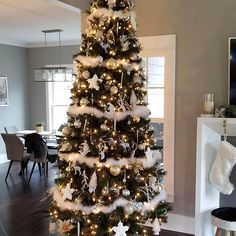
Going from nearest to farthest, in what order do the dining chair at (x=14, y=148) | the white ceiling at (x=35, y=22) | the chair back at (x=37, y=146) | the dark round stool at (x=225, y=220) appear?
the dark round stool at (x=225, y=220), the white ceiling at (x=35, y=22), the chair back at (x=37, y=146), the dining chair at (x=14, y=148)

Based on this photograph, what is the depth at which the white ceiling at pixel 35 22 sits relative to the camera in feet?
14.5

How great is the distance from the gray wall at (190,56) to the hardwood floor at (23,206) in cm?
76

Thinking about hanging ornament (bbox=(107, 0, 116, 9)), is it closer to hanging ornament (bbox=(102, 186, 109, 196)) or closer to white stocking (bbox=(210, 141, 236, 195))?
hanging ornament (bbox=(102, 186, 109, 196))

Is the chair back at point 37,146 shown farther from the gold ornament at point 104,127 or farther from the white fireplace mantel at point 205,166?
the gold ornament at point 104,127

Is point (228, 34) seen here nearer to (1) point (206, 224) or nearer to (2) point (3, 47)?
(1) point (206, 224)

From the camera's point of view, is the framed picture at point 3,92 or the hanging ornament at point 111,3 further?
the framed picture at point 3,92

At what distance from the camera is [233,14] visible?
10.6ft

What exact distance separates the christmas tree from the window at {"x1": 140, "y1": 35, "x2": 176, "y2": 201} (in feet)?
3.92

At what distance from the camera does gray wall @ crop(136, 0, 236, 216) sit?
3328 millimetres

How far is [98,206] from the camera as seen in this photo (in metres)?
2.33

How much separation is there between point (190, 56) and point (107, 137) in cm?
164

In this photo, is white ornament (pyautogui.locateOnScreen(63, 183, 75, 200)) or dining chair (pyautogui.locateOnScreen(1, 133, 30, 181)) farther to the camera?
dining chair (pyautogui.locateOnScreen(1, 133, 30, 181))

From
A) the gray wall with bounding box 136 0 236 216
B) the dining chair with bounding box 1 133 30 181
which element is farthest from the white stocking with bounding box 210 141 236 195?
the dining chair with bounding box 1 133 30 181

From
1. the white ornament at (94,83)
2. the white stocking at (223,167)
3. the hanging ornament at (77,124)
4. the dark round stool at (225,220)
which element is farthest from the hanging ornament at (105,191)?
the white stocking at (223,167)
